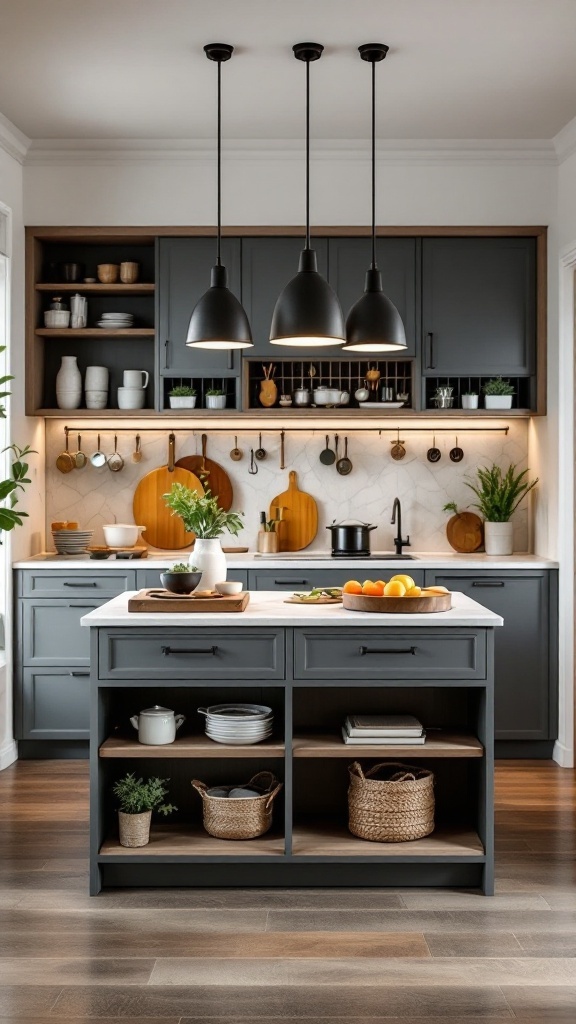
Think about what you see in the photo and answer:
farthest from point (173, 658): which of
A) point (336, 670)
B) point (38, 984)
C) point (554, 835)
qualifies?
point (554, 835)

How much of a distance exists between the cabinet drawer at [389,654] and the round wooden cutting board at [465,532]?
7.85 feet

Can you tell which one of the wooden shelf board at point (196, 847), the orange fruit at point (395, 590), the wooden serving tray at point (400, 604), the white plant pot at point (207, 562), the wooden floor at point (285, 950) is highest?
the white plant pot at point (207, 562)

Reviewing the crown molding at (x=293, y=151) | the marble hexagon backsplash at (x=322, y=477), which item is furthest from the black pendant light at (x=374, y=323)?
the marble hexagon backsplash at (x=322, y=477)

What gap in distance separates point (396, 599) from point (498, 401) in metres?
2.30

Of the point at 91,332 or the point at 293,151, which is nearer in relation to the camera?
the point at 293,151

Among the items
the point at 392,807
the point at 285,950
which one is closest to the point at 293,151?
the point at 392,807

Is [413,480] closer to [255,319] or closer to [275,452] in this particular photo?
[275,452]

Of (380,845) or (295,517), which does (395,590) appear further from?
(295,517)

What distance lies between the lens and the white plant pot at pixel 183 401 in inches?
217

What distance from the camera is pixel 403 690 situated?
3.79 metres

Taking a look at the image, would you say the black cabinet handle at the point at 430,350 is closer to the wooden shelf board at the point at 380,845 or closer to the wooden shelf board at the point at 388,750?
the wooden shelf board at the point at 388,750

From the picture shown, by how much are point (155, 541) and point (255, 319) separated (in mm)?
1375

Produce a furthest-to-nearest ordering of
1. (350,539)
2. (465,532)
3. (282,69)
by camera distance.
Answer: (465,532) < (350,539) < (282,69)

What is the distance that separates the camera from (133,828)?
3.46 m
